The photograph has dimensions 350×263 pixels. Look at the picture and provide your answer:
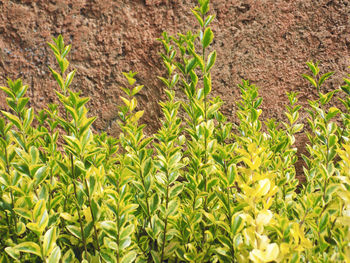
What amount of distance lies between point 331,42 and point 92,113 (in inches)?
67.0

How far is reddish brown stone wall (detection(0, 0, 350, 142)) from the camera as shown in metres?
2.12

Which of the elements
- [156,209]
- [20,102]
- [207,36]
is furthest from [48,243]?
[207,36]

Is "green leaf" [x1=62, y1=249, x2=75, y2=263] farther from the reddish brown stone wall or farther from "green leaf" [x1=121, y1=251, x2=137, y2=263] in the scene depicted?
the reddish brown stone wall

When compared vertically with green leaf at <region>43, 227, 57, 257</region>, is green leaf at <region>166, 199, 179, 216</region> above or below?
below

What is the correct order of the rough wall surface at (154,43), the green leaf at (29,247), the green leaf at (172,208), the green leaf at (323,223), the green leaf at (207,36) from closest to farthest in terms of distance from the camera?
the green leaf at (29,247) → the green leaf at (323,223) → the green leaf at (172,208) → the green leaf at (207,36) → the rough wall surface at (154,43)

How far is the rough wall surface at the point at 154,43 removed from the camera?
2.12m

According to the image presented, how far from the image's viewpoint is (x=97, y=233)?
1.10 m

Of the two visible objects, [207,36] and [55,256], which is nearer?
[55,256]

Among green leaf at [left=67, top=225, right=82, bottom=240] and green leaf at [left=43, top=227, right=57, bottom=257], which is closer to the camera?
green leaf at [left=43, top=227, right=57, bottom=257]

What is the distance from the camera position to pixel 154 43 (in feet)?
7.14

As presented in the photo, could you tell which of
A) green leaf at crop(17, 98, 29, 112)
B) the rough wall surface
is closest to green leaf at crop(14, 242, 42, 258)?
green leaf at crop(17, 98, 29, 112)

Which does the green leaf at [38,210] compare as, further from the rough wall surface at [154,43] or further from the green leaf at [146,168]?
the rough wall surface at [154,43]

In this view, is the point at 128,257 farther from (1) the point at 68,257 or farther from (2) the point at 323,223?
(2) the point at 323,223

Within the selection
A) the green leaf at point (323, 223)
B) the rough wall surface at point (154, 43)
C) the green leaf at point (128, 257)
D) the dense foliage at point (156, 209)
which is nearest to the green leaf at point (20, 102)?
the dense foliage at point (156, 209)
